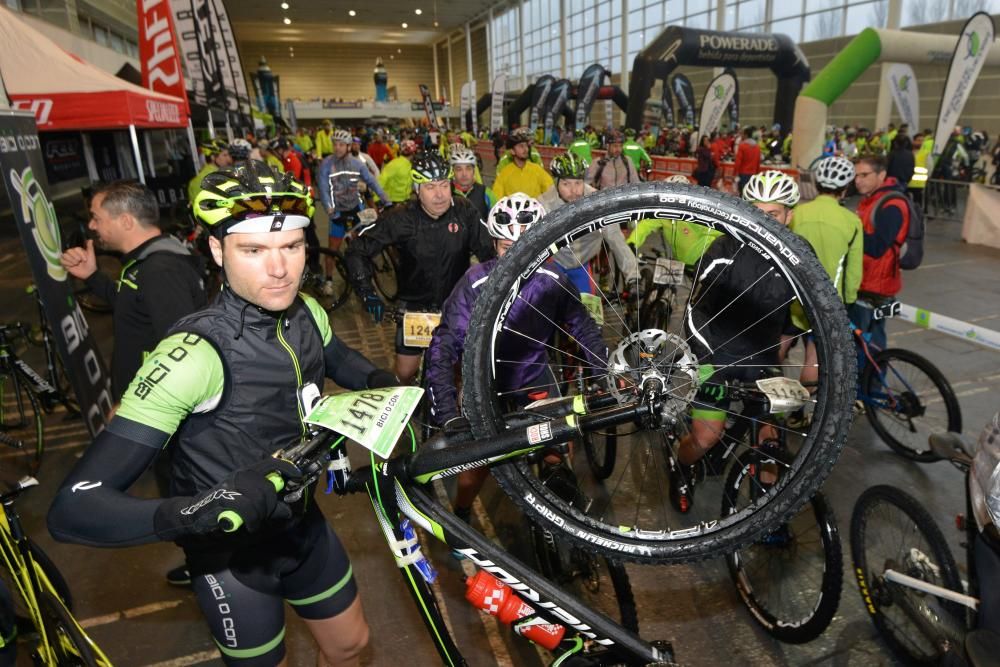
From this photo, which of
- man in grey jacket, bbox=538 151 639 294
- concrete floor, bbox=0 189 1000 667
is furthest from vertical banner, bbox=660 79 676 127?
concrete floor, bbox=0 189 1000 667

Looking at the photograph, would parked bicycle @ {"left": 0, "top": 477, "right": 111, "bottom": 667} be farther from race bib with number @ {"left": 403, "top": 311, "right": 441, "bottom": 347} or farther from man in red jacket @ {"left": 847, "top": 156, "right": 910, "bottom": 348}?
man in red jacket @ {"left": 847, "top": 156, "right": 910, "bottom": 348}

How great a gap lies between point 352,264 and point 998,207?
11061 mm

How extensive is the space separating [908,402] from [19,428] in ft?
21.7

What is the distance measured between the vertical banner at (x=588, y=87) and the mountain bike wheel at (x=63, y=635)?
82.6 feet

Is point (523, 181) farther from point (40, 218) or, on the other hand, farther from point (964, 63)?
point (964, 63)

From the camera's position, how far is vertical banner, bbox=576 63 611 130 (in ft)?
80.3

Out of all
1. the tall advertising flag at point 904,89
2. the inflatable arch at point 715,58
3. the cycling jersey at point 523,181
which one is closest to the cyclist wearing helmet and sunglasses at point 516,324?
the cycling jersey at point 523,181

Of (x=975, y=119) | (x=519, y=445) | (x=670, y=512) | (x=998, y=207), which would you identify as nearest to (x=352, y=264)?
(x=670, y=512)

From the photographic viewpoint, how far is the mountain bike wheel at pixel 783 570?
105 inches

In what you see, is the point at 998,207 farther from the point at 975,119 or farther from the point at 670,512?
the point at 975,119

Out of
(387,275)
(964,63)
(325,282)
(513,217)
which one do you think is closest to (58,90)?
(325,282)

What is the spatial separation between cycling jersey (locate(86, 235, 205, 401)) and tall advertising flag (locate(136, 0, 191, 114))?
731cm

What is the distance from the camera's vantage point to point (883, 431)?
4.49 meters

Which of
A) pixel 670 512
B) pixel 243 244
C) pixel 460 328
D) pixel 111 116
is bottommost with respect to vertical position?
pixel 670 512
